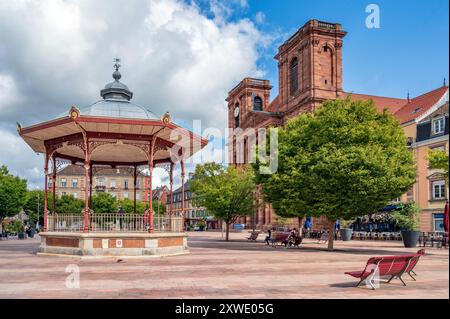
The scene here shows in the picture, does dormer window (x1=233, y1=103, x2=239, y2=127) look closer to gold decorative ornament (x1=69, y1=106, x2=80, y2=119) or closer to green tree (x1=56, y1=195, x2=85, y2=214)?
green tree (x1=56, y1=195, x2=85, y2=214)

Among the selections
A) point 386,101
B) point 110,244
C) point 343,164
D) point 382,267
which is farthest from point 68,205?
point 382,267

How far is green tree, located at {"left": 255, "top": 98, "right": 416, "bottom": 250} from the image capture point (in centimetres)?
2436

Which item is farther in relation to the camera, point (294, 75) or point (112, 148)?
point (294, 75)

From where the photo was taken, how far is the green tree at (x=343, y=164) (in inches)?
959

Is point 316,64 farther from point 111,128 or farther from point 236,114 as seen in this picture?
point 111,128

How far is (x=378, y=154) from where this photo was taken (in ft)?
80.9

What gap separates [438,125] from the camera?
145 feet

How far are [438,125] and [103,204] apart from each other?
193 feet

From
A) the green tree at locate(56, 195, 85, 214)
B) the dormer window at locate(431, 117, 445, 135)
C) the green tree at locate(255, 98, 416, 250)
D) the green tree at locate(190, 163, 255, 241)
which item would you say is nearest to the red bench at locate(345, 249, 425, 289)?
the green tree at locate(255, 98, 416, 250)

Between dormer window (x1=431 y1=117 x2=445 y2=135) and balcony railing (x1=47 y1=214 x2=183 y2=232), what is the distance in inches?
1246

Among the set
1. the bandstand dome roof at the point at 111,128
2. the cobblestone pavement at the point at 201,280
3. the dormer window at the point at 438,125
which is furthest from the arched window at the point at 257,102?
the cobblestone pavement at the point at 201,280

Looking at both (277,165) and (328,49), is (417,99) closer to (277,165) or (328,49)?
(328,49)

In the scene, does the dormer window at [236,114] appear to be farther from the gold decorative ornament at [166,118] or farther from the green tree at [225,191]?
the gold decorative ornament at [166,118]
